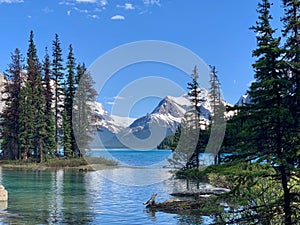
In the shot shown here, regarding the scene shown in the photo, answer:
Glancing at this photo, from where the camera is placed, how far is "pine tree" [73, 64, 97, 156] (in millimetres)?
74656

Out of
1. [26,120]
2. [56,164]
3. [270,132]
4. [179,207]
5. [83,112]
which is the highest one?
[83,112]

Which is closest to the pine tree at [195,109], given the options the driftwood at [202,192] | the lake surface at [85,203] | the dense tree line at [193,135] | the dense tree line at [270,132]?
the dense tree line at [193,135]

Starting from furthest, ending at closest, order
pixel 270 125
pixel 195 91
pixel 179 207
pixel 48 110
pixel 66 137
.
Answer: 1. pixel 48 110
2. pixel 66 137
3. pixel 195 91
4. pixel 179 207
5. pixel 270 125

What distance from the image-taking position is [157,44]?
4588 cm

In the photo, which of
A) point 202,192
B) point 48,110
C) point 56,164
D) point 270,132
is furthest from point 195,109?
point 48,110

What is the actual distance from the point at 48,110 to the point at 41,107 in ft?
16.5

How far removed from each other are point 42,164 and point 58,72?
2055 centimetres

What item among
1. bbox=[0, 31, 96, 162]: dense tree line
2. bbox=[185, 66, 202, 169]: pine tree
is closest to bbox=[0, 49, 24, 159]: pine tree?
bbox=[0, 31, 96, 162]: dense tree line

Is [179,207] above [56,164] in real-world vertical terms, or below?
below

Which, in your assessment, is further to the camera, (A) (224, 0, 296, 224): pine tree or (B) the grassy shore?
(B) the grassy shore

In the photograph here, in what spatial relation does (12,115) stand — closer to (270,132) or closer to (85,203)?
(85,203)

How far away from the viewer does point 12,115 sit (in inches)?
2788

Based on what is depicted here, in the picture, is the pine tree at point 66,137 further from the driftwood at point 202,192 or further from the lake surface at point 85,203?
the driftwood at point 202,192

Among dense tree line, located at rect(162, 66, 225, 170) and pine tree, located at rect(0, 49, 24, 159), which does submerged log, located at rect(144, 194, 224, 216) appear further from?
pine tree, located at rect(0, 49, 24, 159)
